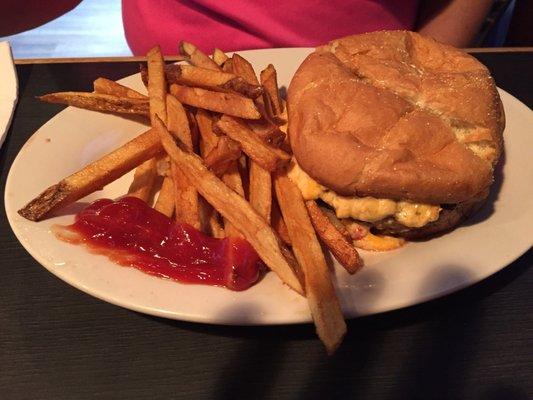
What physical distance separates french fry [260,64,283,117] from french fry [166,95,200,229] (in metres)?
0.27

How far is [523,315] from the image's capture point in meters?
1.38

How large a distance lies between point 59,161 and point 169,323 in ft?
2.22

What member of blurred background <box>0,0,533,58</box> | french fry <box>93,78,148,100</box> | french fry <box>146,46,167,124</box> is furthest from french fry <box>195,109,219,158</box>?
blurred background <box>0,0,533,58</box>

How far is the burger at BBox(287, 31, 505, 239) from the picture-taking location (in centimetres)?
136

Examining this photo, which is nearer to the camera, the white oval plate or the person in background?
the white oval plate

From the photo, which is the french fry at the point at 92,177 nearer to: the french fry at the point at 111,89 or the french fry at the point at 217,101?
the french fry at the point at 217,101

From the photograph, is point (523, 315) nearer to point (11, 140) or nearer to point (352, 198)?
point (352, 198)

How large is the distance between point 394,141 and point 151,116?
71 cm

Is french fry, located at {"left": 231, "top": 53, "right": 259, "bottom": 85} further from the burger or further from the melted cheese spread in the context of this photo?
the melted cheese spread

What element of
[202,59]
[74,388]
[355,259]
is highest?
[202,59]

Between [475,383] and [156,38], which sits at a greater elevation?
[156,38]

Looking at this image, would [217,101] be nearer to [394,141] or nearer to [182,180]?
[182,180]

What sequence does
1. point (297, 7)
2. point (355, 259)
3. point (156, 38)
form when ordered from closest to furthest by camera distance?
point (355, 259) < point (297, 7) < point (156, 38)

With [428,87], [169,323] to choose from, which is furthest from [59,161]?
[428,87]
